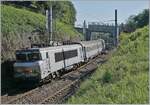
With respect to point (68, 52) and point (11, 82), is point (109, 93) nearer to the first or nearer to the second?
point (11, 82)

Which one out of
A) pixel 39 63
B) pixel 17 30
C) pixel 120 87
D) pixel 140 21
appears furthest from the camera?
pixel 140 21

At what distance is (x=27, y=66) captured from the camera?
23578 millimetres

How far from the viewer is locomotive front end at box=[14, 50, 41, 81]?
23500mm

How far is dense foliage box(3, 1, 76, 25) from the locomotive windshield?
23.3 m

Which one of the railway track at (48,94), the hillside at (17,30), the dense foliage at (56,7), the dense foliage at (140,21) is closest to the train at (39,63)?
the railway track at (48,94)

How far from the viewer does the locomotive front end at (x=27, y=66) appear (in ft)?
77.1

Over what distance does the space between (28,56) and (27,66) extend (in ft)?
3.11

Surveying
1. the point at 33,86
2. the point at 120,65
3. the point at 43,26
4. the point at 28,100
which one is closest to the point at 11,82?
the point at 33,86

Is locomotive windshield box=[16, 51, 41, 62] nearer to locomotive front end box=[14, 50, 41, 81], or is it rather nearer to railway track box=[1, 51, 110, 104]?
locomotive front end box=[14, 50, 41, 81]

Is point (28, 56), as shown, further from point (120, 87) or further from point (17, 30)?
point (120, 87)

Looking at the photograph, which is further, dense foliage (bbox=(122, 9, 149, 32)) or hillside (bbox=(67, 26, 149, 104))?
dense foliage (bbox=(122, 9, 149, 32))

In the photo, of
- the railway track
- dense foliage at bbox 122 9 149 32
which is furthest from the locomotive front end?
dense foliage at bbox 122 9 149 32

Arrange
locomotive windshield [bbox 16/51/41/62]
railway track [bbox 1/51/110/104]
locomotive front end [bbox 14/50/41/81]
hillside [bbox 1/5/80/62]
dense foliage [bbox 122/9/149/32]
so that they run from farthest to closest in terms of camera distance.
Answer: dense foliage [bbox 122/9/149/32], hillside [bbox 1/5/80/62], locomotive windshield [bbox 16/51/41/62], locomotive front end [bbox 14/50/41/81], railway track [bbox 1/51/110/104]

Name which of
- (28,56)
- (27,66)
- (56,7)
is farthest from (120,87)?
(56,7)
